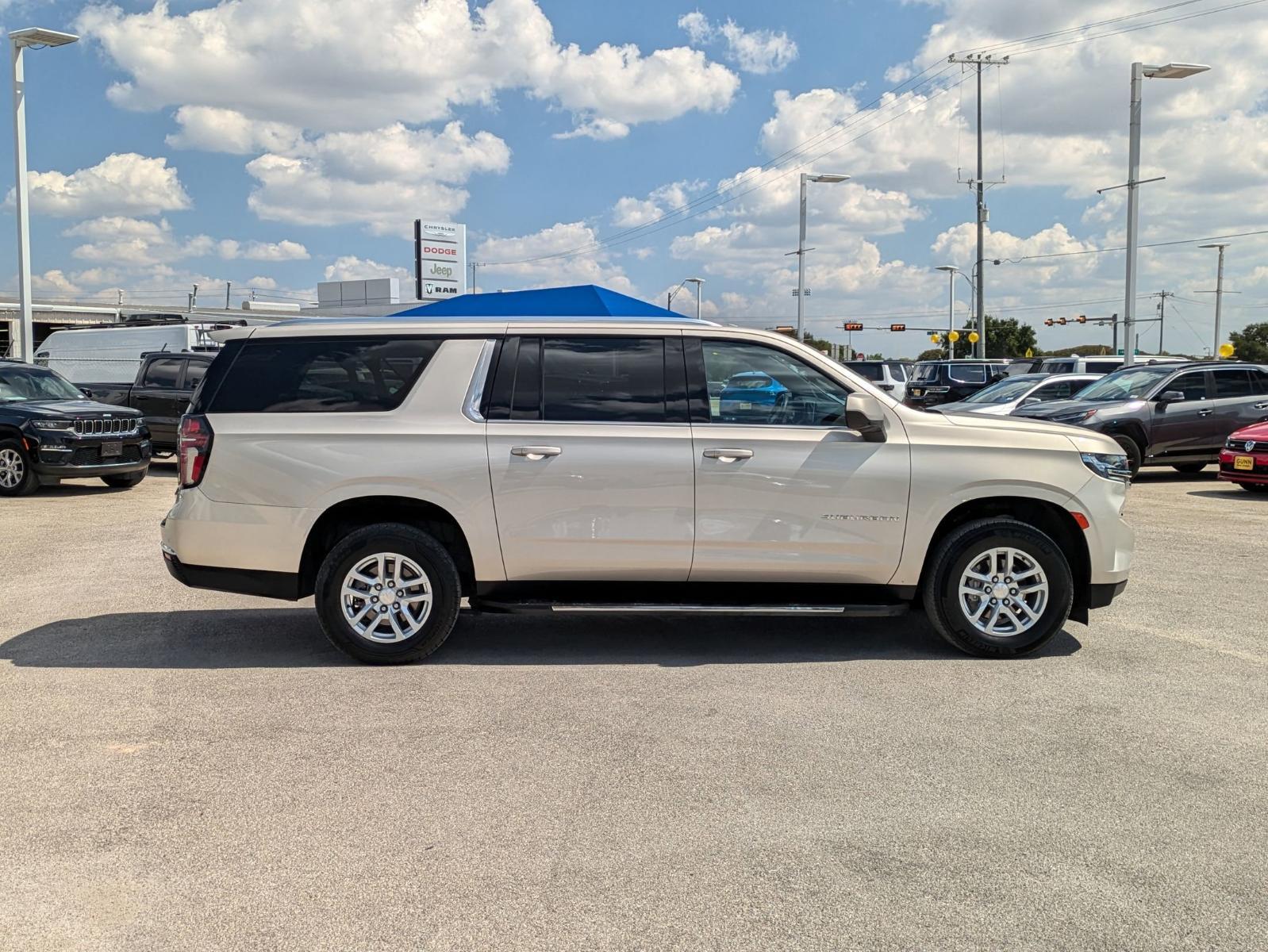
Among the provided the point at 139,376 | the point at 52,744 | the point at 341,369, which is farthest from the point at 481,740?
the point at 139,376

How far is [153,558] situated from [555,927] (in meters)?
7.88

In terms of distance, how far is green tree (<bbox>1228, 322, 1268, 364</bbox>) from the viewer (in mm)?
88000

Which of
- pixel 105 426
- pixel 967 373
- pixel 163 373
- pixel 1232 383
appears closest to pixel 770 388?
pixel 105 426

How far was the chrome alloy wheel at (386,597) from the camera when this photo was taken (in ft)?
20.9

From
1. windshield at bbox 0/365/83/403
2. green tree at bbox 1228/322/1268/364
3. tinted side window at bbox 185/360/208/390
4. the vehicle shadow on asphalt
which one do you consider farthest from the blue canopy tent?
green tree at bbox 1228/322/1268/364

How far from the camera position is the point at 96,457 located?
49.1ft

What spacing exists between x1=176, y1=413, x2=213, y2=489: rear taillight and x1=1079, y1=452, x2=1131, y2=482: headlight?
5018 mm

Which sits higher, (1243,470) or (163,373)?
(163,373)

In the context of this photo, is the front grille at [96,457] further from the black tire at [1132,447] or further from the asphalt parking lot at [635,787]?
the black tire at [1132,447]

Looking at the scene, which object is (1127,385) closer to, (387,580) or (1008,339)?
(387,580)

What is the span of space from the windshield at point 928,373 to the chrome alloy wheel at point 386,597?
28122 mm

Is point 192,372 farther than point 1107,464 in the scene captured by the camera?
Yes

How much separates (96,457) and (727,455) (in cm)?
1148

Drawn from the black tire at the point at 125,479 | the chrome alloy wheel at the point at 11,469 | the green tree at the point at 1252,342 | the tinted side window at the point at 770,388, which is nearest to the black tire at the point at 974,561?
the tinted side window at the point at 770,388
